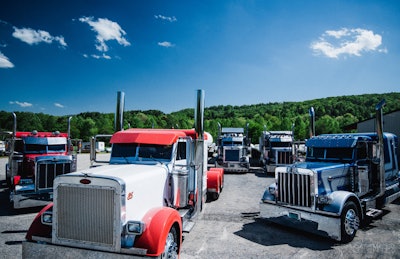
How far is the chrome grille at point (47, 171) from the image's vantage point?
901 centimetres

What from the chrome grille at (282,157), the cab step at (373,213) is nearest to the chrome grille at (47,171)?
the cab step at (373,213)

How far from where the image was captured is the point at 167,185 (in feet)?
20.4

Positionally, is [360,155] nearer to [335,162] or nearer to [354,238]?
[335,162]

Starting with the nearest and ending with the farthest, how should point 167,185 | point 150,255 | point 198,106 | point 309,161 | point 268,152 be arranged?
point 150,255, point 167,185, point 198,106, point 309,161, point 268,152

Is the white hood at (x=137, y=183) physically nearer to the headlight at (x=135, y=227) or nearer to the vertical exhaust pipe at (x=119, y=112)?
the headlight at (x=135, y=227)

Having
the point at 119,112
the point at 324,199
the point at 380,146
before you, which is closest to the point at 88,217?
the point at 119,112

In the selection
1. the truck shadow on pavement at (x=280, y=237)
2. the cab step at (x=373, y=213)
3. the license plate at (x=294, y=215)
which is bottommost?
the truck shadow on pavement at (x=280, y=237)

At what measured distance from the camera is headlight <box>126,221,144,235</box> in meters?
4.11

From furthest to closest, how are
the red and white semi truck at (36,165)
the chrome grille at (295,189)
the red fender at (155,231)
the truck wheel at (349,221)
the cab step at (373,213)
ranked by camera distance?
the red and white semi truck at (36,165), the cab step at (373,213), the chrome grille at (295,189), the truck wheel at (349,221), the red fender at (155,231)

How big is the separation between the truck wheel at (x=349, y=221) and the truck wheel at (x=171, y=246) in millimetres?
4164

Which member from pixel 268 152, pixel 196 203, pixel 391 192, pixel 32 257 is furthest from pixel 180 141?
pixel 268 152

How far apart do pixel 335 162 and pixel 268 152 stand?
Result: 39.3 ft

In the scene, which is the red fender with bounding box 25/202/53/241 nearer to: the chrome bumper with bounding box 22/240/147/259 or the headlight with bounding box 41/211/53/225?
the headlight with bounding box 41/211/53/225

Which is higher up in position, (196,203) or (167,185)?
(167,185)
